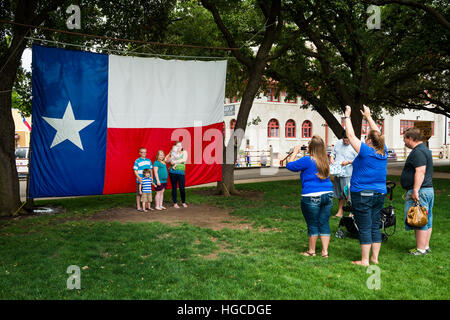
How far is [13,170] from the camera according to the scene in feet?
33.9

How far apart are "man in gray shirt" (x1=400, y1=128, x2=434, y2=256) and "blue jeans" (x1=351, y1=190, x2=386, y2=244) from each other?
80 cm

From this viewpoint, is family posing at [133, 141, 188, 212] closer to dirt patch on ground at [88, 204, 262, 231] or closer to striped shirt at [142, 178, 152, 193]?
striped shirt at [142, 178, 152, 193]

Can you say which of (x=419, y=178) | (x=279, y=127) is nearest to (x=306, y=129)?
(x=279, y=127)

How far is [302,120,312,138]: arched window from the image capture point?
46469 millimetres

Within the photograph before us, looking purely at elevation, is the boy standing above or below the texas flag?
below

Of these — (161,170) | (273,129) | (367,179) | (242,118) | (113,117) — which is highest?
(273,129)

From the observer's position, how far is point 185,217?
9898mm

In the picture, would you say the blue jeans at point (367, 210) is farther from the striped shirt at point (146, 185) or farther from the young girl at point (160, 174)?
the young girl at point (160, 174)

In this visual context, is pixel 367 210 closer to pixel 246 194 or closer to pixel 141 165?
pixel 141 165

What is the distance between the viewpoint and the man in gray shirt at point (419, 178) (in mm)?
6152

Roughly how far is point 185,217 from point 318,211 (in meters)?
4.48

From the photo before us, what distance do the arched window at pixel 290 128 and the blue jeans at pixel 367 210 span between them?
39784 millimetres

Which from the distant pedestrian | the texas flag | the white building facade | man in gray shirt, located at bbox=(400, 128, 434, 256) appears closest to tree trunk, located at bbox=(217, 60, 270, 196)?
the texas flag

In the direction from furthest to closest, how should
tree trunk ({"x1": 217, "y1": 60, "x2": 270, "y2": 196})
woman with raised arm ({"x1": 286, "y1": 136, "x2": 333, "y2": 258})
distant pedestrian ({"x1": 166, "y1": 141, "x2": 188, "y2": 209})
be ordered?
tree trunk ({"x1": 217, "y1": 60, "x2": 270, "y2": 196}), distant pedestrian ({"x1": 166, "y1": 141, "x2": 188, "y2": 209}), woman with raised arm ({"x1": 286, "y1": 136, "x2": 333, "y2": 258})
